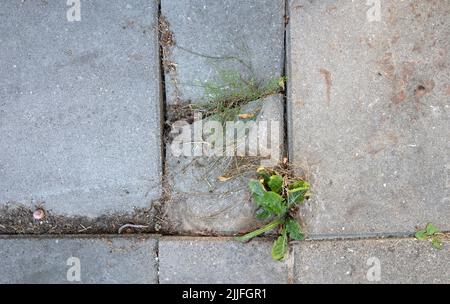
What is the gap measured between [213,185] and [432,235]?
1.31 m

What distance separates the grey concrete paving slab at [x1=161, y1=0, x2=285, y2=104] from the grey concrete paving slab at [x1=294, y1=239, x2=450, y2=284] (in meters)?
1.07

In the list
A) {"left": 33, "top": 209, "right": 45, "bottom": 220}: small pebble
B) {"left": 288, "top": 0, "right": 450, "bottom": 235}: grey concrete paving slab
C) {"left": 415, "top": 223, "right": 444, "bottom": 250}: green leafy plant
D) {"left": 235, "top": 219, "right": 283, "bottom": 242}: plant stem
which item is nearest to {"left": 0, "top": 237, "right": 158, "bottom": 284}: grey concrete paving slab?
{"left": 33, "top": 209, "right": 45, "bottom": 220}: small pebble

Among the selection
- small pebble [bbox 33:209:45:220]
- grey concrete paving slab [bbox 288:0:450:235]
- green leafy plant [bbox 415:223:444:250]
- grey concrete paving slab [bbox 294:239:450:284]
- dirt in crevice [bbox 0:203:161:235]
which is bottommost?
grey concrete paving slab [bbox 294:239:450:284]

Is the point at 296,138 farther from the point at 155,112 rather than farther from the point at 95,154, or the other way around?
the point at 95,154

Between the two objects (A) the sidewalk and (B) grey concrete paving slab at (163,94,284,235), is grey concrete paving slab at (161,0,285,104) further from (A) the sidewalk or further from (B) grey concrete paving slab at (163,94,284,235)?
(B) grey concrete paving slab at (163,94,284,235)

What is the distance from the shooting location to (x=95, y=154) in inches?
103

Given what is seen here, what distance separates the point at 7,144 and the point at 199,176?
1162 millimetres

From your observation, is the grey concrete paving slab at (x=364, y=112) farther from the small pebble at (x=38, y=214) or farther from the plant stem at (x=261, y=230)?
the small pebble at (x=38, y=214)

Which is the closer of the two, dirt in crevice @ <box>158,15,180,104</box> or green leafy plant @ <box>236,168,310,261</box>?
green leafy plant @ <box>236,168,310,261</box>

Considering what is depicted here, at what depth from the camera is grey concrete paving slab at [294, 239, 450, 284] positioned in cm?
259

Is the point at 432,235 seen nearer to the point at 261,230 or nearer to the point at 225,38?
the point at 261,230

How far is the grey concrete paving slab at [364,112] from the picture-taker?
257 cm

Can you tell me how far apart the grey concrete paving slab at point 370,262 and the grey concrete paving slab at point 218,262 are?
169mm

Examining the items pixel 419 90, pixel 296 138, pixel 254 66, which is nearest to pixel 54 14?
pixel 254 66
